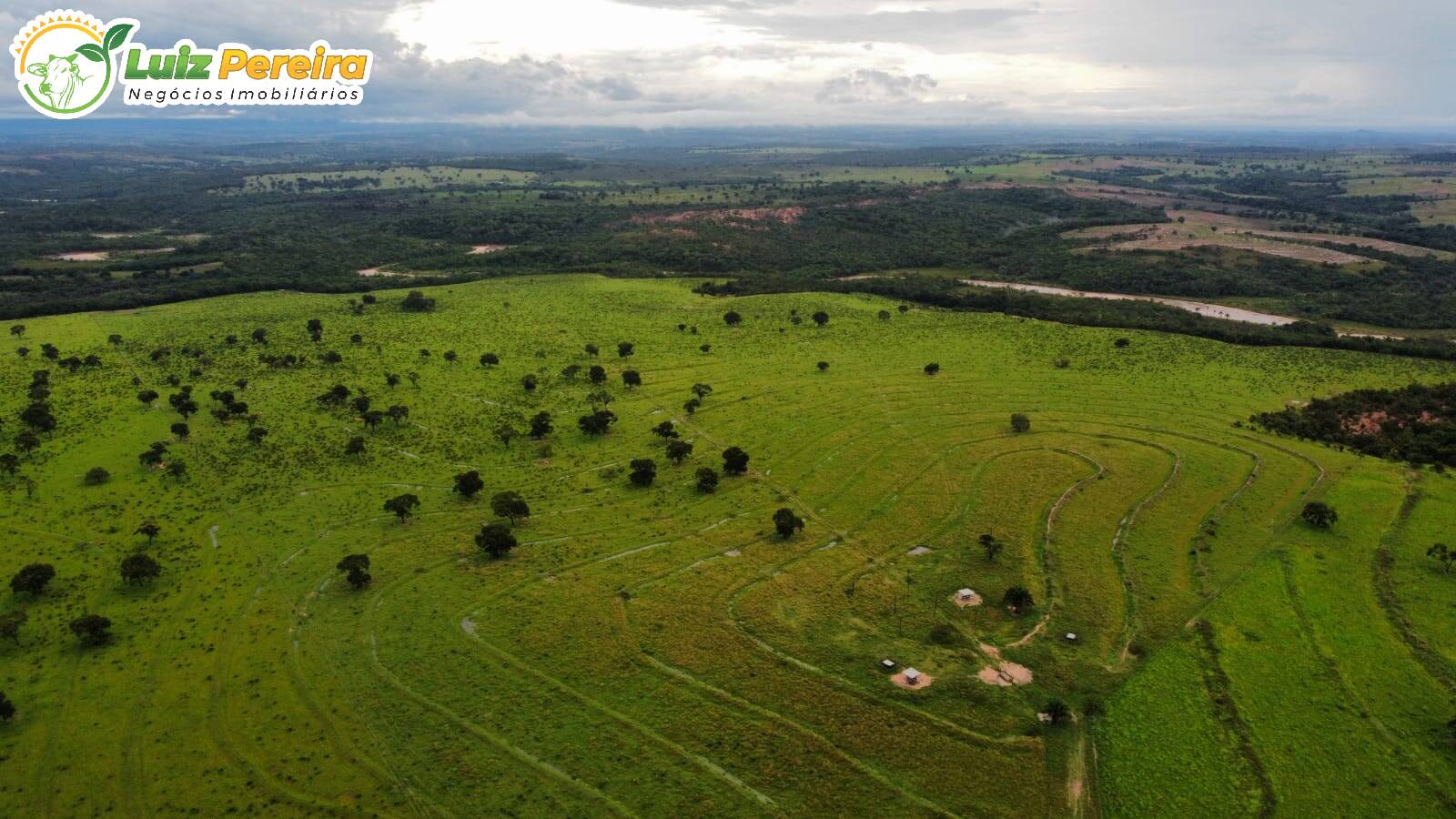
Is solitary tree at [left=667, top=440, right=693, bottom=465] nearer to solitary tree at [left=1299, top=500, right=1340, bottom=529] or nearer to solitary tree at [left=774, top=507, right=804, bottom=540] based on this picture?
solitary tree at [left=774, top=507, right=804, bottom=540]

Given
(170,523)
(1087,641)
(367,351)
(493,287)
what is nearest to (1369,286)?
(1087,641)

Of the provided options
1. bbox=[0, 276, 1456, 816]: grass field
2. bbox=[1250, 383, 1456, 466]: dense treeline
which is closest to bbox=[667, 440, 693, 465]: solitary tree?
bbox=[0, 276, 1456, 816]: grass field

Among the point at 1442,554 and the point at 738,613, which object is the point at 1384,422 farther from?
the point at 738,613

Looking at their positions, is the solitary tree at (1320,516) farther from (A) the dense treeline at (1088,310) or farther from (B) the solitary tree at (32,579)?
(B) the solitary tree at (32,579)

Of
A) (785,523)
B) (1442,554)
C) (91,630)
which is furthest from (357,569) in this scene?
(1442,554)

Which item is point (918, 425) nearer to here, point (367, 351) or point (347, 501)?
point (347, 501)

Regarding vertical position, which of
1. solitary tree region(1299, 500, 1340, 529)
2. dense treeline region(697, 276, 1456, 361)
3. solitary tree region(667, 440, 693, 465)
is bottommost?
solitary tree region(1299, 500, 1340, 529)

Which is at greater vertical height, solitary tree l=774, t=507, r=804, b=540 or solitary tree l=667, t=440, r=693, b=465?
solitary tree l=667, t=440, r=693, b=465
